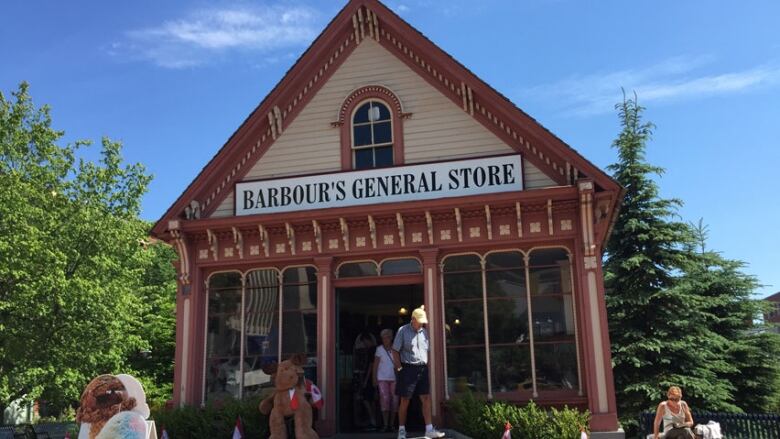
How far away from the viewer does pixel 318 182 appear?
1326 cm

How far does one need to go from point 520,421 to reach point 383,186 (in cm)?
485

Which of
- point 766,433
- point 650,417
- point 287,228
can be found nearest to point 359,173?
point 287,228

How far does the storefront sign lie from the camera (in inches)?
491

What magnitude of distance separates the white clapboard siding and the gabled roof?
0.46 feet

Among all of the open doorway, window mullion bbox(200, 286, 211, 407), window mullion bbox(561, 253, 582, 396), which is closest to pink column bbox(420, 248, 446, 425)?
the open doorway

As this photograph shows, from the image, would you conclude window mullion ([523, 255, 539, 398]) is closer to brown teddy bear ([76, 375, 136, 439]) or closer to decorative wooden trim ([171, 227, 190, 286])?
decorative wooden trim ([171, 227, 190, 286])

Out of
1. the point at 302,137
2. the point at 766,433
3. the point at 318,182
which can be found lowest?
the point at 766,433

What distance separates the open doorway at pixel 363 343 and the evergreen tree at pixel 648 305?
745cm

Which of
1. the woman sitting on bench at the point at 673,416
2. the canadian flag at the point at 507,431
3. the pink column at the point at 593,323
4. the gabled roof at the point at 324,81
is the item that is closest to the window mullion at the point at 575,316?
the pink column at the point at 593,323

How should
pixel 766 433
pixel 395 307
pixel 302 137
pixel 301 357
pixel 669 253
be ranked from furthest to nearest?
1. pixel 669 253
2. pixel 395 307
3. pixel 302 137
4. pixel 766 433
5. pixel 301 357

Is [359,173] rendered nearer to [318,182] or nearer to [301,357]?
[318,182]

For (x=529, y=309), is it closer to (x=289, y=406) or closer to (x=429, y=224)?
(x=429, y=224)

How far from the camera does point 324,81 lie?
14.0m

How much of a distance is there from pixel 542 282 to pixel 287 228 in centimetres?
460
